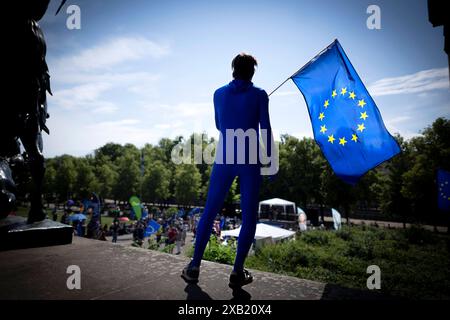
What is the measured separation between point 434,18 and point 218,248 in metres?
7.78

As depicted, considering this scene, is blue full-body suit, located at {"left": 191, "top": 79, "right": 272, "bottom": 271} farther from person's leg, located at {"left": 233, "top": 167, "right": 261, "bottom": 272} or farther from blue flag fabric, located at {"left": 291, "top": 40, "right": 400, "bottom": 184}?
blue flag fabric, located at {"left": 291, "top": 40, "right": 400, "bottom": 184}

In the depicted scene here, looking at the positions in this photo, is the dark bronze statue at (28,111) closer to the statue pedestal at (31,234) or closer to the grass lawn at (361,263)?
the statue pedestal at (31,234)

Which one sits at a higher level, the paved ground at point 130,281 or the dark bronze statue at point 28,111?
the dark bronze statue at point 28,111

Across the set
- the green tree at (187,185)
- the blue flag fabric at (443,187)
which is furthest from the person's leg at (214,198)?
the green tree at (187,185)

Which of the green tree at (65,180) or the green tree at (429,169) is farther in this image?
the green tree at (65,180)

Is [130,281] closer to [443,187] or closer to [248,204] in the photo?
[248,204]

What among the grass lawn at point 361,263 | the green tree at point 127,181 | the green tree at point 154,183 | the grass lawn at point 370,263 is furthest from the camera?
the green tree at point 127,181

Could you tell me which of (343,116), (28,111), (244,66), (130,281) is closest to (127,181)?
(28,111)

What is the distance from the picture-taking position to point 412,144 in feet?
118

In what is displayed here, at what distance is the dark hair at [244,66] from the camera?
252cm

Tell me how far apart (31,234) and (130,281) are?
2.11 m

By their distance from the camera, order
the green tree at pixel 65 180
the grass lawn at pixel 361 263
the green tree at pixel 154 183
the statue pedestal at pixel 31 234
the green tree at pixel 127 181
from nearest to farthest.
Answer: the statue pedestal at pixel 31 234
the grass lawn at pixel 361 263
the green tree at pixel 154 183
the green tree at pixel 127 181
the green tree at pixel 65 180
